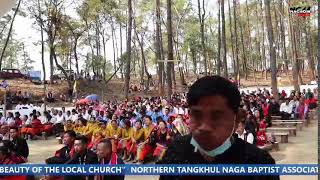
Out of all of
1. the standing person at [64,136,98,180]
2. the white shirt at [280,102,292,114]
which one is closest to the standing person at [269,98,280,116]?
the white shirt at [280,102,292,114]

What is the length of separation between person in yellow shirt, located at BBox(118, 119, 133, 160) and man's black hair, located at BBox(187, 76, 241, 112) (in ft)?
31.3

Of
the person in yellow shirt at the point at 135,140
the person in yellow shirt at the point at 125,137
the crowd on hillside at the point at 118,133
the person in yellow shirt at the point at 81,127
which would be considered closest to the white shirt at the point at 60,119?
the crowd on hillside at the point at 118,133

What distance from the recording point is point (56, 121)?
17.0 metres

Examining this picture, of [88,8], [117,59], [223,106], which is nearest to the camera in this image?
[223,106]

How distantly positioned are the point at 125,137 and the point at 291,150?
4368 mm

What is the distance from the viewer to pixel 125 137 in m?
11.0

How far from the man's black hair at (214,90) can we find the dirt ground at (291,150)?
6048mm

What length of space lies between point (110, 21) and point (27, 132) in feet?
85.0

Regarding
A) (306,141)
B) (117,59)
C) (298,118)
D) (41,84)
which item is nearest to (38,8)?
(41,84)

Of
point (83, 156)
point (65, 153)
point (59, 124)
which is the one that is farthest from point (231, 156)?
point (59, 124)

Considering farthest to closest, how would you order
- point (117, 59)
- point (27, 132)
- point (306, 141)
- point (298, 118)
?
1. point (117, 59)
2. point (298, 118)
3. point (27, 132)
4. point (306, 141)

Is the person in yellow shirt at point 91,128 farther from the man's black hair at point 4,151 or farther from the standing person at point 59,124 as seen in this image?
the man's black hair at point 4,151

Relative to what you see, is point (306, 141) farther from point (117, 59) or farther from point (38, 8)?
point (117, 59)

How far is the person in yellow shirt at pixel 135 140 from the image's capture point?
10.6 metres
